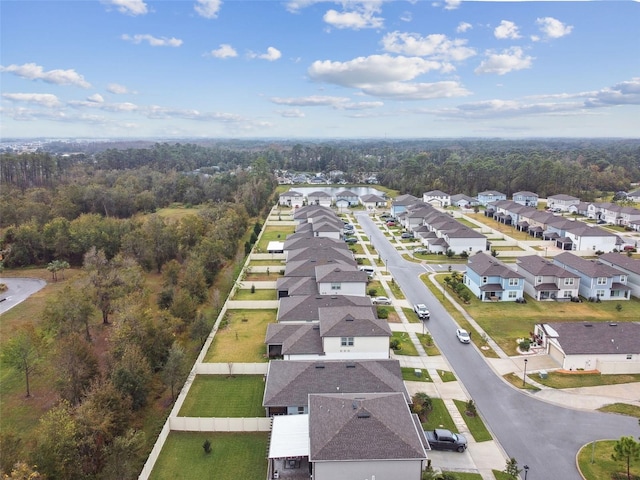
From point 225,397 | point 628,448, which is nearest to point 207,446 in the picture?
point 225,397

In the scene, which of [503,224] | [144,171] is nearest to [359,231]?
[503,224]

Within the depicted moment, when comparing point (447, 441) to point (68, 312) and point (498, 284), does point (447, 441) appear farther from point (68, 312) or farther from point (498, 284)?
point (68, 312)

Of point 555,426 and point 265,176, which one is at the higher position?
point 265,176

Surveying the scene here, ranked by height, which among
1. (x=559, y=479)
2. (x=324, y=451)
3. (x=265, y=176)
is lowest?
(x=559, y=479)

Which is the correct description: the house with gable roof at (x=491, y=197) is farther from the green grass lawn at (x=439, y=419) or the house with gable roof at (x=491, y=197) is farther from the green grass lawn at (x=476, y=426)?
the green grass lawn at (x=439, y=419)

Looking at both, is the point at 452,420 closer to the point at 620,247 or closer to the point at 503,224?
the point at 620,247

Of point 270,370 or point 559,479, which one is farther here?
point 270,370

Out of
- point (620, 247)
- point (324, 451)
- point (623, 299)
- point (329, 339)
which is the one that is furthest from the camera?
point (620, 247)

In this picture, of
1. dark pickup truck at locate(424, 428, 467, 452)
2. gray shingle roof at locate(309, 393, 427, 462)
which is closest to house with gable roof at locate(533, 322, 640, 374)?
dark pickup truck at locate(424, 428, 467, 452)
